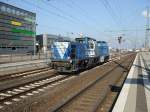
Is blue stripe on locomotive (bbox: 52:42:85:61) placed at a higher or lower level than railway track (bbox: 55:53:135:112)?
higher

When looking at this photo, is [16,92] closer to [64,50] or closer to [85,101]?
[85,101]

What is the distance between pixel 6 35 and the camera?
272 feet

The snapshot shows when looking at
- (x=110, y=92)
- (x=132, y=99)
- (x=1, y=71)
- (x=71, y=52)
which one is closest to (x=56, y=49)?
(x=71, y=52)

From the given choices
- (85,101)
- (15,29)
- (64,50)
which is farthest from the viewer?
(15,29)

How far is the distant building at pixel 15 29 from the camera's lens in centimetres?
8181

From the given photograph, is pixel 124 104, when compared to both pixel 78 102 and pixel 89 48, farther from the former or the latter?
pixel 89 48

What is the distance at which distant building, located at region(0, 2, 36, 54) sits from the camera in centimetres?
8181

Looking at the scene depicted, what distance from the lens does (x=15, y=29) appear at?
8838 cm

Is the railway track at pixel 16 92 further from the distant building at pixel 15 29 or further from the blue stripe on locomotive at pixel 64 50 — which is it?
the distant building at pixel 15 29

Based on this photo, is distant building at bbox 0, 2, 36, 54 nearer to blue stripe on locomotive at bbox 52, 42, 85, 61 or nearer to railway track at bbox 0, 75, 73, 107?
blue stripe on locomotive at bbox 52, 42, 85, 61

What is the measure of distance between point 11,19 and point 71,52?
69.1 metres

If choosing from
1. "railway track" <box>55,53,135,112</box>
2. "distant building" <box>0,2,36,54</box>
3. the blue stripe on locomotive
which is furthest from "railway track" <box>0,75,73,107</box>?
"distant building" <box>0,2,36,54</box>

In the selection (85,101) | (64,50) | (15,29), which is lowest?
(85,101)

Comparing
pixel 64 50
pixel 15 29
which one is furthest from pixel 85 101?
pixel 15 29
